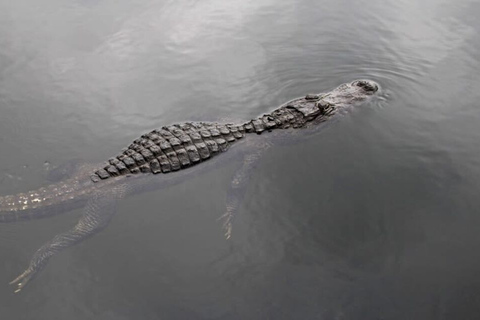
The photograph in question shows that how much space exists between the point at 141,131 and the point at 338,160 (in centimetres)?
357

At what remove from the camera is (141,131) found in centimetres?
768

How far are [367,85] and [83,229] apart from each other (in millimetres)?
6001

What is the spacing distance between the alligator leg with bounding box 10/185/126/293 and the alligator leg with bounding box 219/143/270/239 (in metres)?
1.66

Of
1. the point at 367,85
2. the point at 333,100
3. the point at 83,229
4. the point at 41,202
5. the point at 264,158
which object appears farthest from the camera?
the point at 367,85

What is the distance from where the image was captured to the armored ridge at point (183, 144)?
6.68 metres

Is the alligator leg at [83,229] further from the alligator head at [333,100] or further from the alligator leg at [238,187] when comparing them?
the alligator head at [333,100]

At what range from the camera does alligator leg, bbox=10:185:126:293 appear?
18.5 ft

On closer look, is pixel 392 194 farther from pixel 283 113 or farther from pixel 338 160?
pixel 283 113

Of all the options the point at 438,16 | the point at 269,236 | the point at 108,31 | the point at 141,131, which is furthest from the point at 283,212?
the point at 438,16

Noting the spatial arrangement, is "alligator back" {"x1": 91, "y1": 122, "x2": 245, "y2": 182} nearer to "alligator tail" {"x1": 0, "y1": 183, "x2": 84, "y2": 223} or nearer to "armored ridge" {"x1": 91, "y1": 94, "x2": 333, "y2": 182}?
"armored ridge" {"x1": 91, "y1": 94, "x2": 333, "y2": 182}

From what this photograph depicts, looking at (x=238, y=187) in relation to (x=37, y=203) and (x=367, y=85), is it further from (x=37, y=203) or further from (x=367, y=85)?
(x=367, y=85)

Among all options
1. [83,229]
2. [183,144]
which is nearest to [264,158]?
[183,144]

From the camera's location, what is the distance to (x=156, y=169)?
264 inches

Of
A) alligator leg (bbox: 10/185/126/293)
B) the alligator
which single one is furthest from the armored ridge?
alligator leg (bbox: 10/185/126/293)
